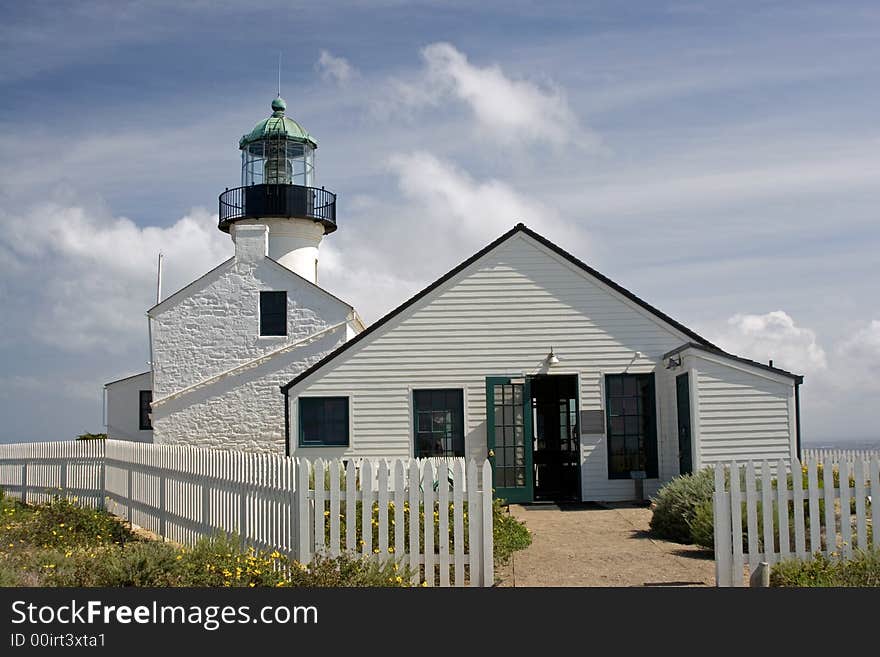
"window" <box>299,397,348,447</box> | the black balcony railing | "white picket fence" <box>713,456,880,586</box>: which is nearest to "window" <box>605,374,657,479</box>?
"window" <box>299,397,348,447</box>

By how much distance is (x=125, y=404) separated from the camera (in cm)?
2995

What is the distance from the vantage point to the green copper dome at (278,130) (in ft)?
95.2

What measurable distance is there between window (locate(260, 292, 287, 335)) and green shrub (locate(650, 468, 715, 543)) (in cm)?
1354

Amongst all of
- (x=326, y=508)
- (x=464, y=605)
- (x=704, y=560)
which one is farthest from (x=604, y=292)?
(x=464, y=605)

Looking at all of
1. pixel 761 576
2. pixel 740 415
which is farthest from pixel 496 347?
pixel 761 576

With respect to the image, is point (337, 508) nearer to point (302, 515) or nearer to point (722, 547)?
point (302, 515)

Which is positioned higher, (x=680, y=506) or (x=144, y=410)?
(x=144, y=410)

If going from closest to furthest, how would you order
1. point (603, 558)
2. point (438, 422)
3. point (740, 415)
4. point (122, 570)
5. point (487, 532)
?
point (122, 570)
point (487, 532)
point (603, 558)
point (740, 415)
point (438, 422)

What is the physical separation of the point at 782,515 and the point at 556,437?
30.1ft

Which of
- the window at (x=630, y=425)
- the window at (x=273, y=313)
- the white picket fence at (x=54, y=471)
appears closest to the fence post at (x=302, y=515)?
the window at (x=630, y=425)

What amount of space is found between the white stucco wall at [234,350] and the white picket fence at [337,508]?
8.99 m

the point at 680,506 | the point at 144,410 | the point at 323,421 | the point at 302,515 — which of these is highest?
the point at 144,410

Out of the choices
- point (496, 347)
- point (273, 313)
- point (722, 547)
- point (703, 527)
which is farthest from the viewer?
point (273, 313)

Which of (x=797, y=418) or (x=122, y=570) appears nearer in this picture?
(x=122, y=570)
